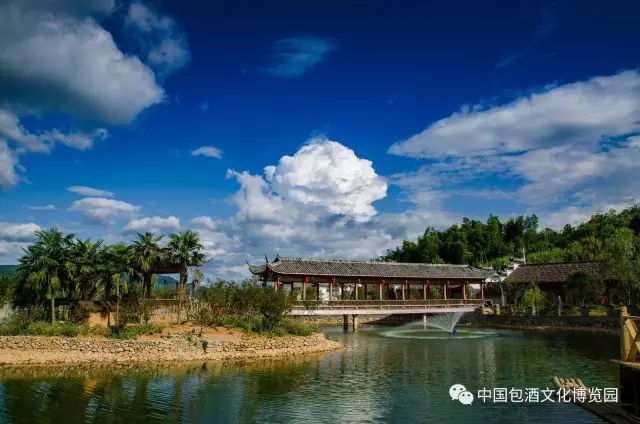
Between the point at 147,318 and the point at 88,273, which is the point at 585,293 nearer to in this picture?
the point at 147,318

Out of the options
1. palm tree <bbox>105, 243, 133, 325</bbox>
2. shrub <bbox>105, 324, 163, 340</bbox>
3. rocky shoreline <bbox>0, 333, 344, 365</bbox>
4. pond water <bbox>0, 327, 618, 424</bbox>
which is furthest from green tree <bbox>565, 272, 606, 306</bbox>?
palm tree <bbox>105, 243, 133, 325</bbox>

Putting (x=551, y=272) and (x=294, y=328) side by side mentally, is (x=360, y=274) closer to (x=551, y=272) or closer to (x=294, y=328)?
(x=294, y=328)

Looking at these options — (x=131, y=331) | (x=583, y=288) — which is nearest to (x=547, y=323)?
(x=583, y=288)

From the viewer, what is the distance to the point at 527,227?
93.3 m

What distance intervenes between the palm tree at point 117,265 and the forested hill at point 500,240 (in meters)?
54.0

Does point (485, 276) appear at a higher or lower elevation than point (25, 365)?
higher

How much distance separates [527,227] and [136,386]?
282 ft

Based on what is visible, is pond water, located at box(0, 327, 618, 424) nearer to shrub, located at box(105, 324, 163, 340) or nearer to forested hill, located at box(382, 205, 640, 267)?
shrub, located at box(105, 324, 163, 340)

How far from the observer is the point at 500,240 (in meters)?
87.6

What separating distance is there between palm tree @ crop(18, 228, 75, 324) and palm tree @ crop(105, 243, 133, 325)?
261 centimetres

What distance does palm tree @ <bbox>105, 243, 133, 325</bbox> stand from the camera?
30.4 meters

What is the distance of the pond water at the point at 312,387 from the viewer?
49.3 feet

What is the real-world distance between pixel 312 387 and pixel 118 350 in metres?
11.1

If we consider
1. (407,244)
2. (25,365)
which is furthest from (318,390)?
(407,244)
